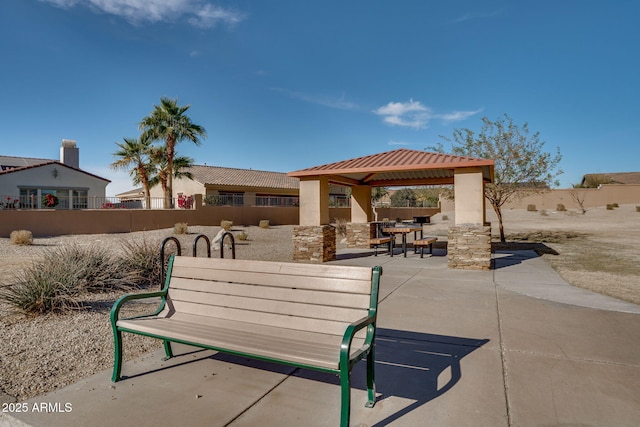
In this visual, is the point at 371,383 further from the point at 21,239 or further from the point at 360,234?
the point at 21,239

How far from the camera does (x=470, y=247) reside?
9.99 m

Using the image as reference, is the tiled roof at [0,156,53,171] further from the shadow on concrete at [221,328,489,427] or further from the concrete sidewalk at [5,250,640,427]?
the shadow on concrete at [221,328,489,427]

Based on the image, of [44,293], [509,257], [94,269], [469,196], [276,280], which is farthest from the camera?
[509,257]

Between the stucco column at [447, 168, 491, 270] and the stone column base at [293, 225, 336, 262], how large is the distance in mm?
3504

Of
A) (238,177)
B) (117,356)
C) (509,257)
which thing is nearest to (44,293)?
(117,356)

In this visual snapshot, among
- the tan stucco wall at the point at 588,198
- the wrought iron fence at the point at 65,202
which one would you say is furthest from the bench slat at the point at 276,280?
the tan stucco wall at the point at 588,198

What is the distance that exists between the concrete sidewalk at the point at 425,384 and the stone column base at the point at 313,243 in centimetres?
608

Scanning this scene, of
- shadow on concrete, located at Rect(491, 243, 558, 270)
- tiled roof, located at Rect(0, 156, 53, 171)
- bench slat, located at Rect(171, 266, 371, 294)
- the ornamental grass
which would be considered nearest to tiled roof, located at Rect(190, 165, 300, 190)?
tiled roof, located at Rect(0, 156, 53, 171)

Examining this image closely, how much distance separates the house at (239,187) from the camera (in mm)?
33844

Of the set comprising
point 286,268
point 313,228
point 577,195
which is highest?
point 577,195

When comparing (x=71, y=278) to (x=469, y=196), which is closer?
(x=71, y=278)

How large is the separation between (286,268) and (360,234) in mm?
11995

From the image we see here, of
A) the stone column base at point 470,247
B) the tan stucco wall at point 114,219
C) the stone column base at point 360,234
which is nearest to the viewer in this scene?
the stone column base at point 470,247

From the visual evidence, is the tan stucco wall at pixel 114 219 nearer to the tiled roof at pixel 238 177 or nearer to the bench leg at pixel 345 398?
the tiled roof at pixel 238 177
